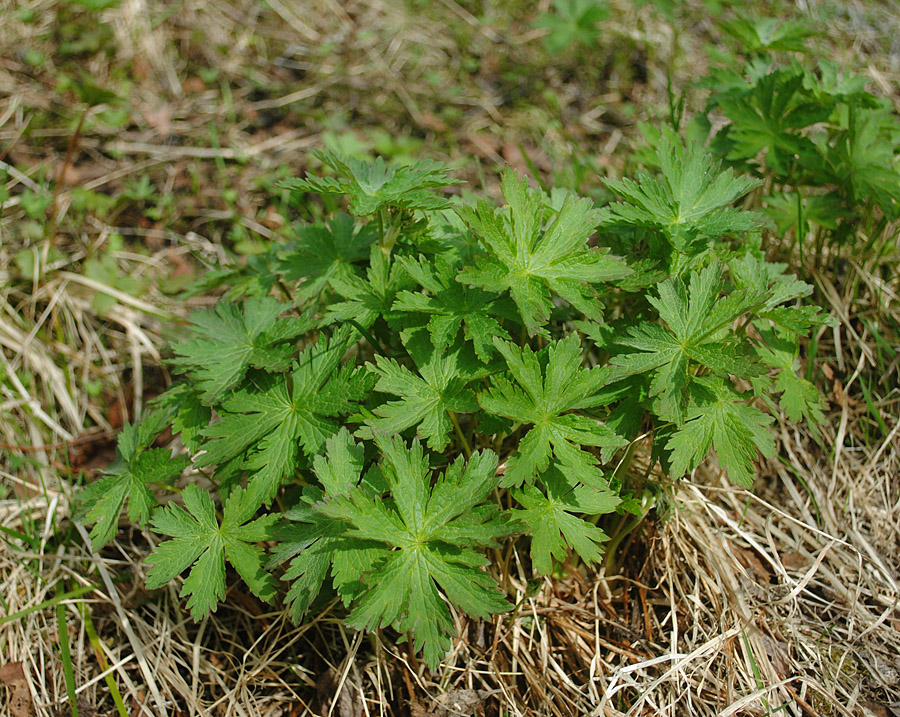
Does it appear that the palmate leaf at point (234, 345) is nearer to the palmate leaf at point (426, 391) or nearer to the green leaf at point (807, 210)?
the palmate leaf at point (426, 391)

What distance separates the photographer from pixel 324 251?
2227 millimetres

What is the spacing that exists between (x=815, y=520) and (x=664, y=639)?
28.4 inches

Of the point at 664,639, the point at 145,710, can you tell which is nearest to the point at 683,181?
the point at 664,639

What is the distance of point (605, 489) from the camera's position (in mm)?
1766

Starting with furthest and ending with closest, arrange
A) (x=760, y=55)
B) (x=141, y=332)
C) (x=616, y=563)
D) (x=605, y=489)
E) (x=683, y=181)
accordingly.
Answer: (x=141, y=332)
(x=760, y=55)
(x=616, y=563)
(x=683, y=181)
(x=605, y=489)

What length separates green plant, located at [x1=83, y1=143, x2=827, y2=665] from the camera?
1711 mm

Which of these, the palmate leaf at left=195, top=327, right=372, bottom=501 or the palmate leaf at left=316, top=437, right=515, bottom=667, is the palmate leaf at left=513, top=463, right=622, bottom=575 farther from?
the palmate leaf at left=195, top=327, right=372, bottom=501

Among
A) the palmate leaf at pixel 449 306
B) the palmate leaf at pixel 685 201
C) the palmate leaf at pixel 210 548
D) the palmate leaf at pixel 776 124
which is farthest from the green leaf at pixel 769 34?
the palmate leaf at pixel 210 548

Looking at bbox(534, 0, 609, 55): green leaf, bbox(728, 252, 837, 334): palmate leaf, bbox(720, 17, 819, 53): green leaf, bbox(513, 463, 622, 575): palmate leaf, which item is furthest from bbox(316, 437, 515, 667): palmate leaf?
bbox(534, 0, 609, 55): green leaf

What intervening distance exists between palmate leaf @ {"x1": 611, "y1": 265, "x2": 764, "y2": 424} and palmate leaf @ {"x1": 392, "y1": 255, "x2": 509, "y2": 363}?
35 cm

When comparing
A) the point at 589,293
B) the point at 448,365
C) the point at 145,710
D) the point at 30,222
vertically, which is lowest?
the point at 145,710

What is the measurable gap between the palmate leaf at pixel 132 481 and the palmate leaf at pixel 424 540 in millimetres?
661

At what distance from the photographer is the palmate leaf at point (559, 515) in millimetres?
1759

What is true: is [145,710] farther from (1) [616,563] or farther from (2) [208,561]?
(1) [616,563]
